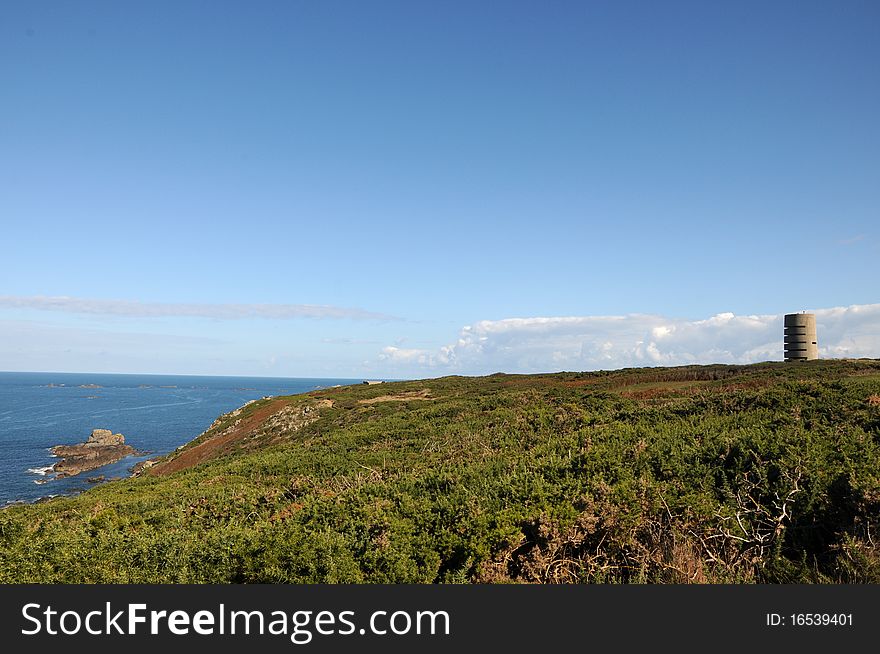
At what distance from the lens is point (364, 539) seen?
7.31 m

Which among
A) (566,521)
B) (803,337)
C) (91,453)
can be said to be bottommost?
(91,453)

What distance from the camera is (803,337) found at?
44281mm

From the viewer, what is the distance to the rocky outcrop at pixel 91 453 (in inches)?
2153

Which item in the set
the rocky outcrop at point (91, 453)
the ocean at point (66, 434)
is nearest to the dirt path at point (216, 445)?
the ocean at point (66, 434)

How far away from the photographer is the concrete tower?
4422 centimetres

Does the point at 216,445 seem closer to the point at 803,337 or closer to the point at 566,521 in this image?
the point at 566,521

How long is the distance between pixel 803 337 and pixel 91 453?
8399 cm

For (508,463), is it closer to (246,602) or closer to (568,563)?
(568,563)

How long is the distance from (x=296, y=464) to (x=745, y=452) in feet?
53.2

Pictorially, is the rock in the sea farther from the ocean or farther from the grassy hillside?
the grassy hillside

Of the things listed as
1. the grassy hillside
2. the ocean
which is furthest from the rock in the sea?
the grassy hillside

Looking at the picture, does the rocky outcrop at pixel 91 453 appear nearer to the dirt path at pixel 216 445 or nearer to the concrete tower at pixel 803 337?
the dirt path at pixel 216 445

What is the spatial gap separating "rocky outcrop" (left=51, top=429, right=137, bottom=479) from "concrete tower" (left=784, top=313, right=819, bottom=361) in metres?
75.0

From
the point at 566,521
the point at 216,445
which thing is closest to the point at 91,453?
the point at 216,445
